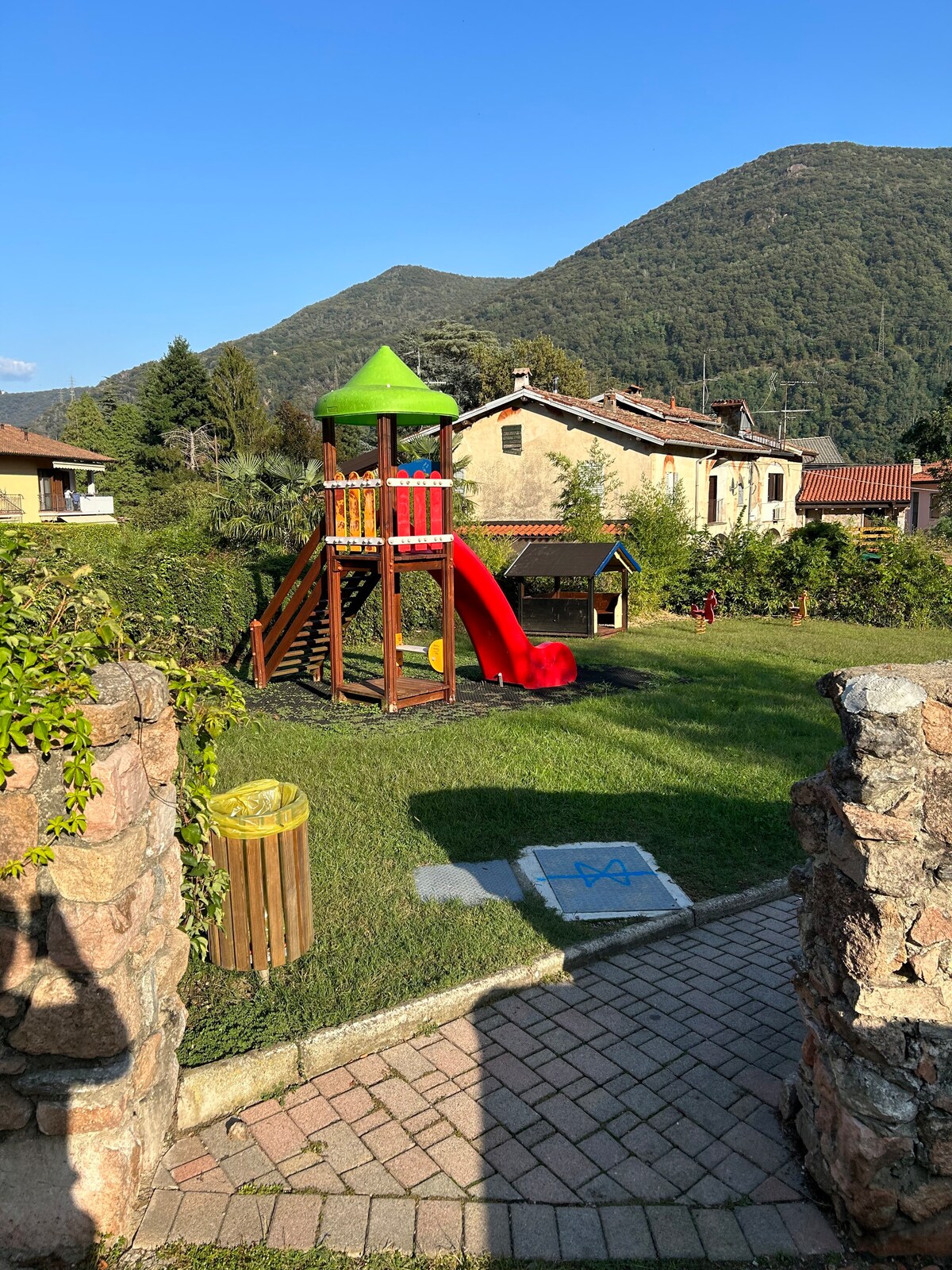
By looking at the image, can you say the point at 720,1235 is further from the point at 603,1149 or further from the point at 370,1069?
the point at 370,1069

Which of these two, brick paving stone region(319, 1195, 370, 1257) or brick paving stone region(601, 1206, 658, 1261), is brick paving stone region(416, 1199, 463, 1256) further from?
brick paving stone region(601, 1206, 658, 1261)

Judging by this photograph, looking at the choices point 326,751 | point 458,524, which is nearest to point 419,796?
point 326,751

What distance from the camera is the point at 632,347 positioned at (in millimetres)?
88188

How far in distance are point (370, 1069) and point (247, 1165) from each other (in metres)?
0.74

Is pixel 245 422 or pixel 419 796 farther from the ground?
pixel 245 422

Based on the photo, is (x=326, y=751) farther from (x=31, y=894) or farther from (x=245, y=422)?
(x=245, y=422)

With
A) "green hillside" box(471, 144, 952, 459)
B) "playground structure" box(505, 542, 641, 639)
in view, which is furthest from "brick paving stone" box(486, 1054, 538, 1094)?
"green hillside" box(471, 144, 952, 459)

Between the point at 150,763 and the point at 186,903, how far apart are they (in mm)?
1011

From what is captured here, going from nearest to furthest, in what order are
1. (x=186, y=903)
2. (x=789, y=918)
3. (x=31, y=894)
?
(x=31, y=894), (x=186, y=903), (x=789, y=918)

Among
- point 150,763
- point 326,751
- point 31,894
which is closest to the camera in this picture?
point 31,894

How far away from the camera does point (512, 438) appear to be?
2533cm

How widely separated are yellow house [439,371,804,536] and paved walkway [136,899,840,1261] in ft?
65.6

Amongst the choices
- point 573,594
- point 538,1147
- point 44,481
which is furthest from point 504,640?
point 44,481

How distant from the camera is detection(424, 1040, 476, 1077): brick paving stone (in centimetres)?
391
